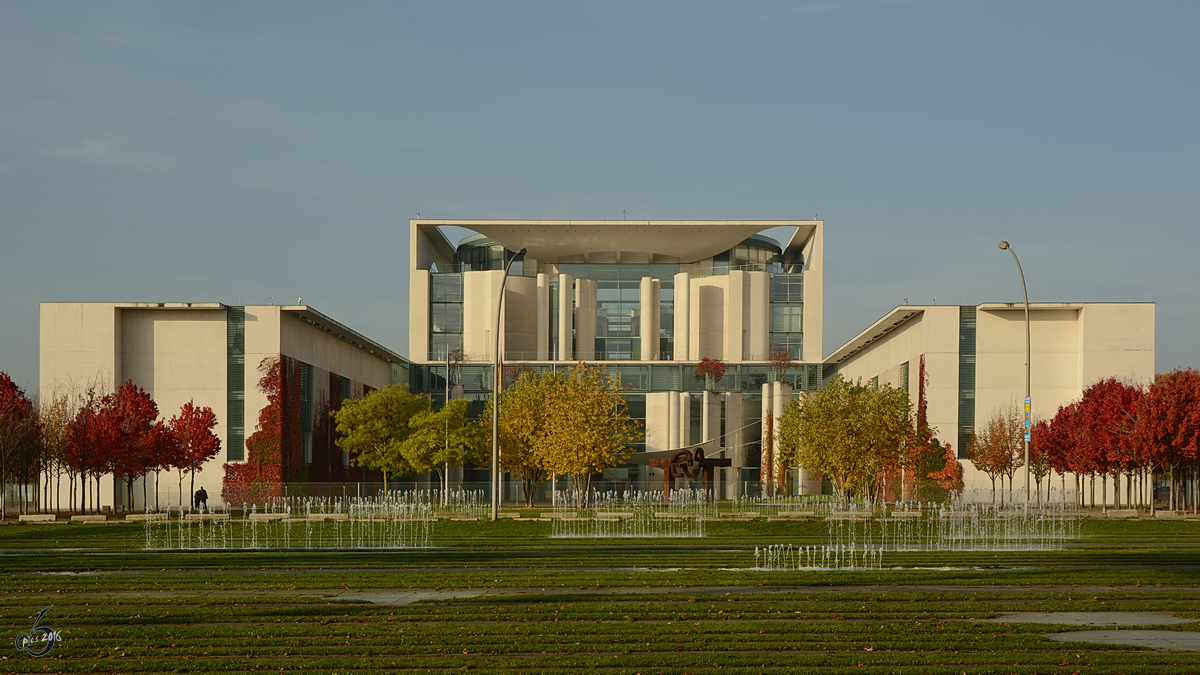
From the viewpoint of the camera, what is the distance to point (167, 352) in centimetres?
6488

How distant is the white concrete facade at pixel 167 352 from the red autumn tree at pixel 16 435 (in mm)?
11398

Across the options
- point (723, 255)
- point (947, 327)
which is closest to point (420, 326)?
point (723, 255)

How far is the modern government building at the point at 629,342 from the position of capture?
213 ft

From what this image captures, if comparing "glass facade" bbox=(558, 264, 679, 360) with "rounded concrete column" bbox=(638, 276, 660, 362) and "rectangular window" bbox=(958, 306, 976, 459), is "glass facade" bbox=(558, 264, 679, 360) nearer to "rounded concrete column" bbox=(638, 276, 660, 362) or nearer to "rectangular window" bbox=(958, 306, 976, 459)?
"rounded concrete column" bbox=(638, 276, 660, 362)

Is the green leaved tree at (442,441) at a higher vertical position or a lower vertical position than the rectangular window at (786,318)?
lower

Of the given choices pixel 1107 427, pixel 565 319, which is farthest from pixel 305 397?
pixel 1107 427

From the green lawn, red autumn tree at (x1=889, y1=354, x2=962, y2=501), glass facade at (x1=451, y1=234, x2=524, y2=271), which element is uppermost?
glass facade at (x1=451, y1=234, x2=524, y2=271)

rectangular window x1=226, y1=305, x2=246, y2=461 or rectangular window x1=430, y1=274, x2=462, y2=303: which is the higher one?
rectangular window x1=430, y1=274, x2=462, y2=303

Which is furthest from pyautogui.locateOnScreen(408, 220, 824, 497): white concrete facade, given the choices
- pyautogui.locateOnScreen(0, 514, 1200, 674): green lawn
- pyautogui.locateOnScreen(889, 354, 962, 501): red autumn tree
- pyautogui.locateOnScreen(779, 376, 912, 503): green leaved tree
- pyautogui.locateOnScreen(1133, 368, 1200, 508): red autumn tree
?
pyautogui.locateOnScreen(0, 514, 1200, 674): green lawn

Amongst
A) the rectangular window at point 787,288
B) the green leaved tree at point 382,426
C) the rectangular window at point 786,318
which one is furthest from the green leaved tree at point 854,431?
the rectangular window at point 787,288

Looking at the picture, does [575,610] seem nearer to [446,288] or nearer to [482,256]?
[446,288]

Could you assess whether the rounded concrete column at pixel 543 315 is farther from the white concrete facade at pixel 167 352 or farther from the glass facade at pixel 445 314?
the white concrete facade at pixel 167 352

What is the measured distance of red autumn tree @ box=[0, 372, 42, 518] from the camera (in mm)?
48312

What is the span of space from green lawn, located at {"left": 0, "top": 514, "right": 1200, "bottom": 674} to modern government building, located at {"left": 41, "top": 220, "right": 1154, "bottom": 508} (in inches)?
1558
